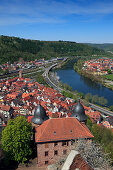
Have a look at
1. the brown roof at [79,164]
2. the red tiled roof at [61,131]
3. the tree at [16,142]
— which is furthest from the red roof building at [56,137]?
the brown roof at [79,164]

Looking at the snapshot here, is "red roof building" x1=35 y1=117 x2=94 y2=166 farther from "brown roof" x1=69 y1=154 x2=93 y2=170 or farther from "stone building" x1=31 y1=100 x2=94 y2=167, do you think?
"brown roof" x1=69 y1=154 x2=93 y2=170

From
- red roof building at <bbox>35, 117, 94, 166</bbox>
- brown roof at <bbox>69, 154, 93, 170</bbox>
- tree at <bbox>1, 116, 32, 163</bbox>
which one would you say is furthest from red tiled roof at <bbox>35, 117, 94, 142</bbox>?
brown roof at <bbox>69, 154, 93, 170</bbox>

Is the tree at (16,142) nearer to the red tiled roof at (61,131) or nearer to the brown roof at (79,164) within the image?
the red tiled roof at (61,131)

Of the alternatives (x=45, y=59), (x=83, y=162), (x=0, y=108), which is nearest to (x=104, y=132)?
(x=83, y=162)

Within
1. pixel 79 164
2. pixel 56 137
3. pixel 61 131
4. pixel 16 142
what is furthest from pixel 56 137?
pixel 79 164

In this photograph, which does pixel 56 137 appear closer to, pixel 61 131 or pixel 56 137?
pixel 56 137

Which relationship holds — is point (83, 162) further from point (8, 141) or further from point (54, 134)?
point (8, 141)
